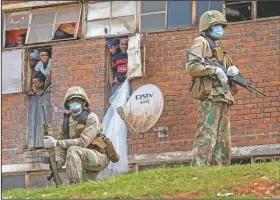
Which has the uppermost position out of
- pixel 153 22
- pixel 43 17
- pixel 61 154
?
pixel 43 17

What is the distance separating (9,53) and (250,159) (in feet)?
19.1

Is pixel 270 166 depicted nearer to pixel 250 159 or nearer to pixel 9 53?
pixel 250 159

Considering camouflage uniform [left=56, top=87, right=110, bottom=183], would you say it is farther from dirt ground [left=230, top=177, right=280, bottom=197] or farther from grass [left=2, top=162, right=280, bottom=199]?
dirt ground [left=230, top=177, right=280, bottom=197]

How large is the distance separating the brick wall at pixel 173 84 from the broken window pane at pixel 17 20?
3.27 ft

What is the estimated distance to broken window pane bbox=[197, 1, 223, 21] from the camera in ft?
77.9

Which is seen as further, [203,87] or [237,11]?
[237,11]

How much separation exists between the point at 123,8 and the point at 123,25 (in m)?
0.40

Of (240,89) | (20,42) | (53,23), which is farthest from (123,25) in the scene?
(240,89)

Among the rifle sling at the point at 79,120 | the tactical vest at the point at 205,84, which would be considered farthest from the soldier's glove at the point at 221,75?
the rifle sling at the point at 79,120

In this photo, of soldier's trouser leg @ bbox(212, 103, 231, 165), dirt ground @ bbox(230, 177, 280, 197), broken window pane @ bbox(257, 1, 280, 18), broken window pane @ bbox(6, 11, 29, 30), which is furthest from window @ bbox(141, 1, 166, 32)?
dirt ground @ bbox(230, 177, 280, 197)

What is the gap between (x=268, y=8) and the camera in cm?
2347

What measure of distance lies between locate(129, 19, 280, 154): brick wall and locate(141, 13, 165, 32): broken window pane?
0.19m

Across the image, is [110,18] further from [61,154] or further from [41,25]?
[61,154]

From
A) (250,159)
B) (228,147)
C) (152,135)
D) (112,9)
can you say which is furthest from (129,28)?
(228,147)
